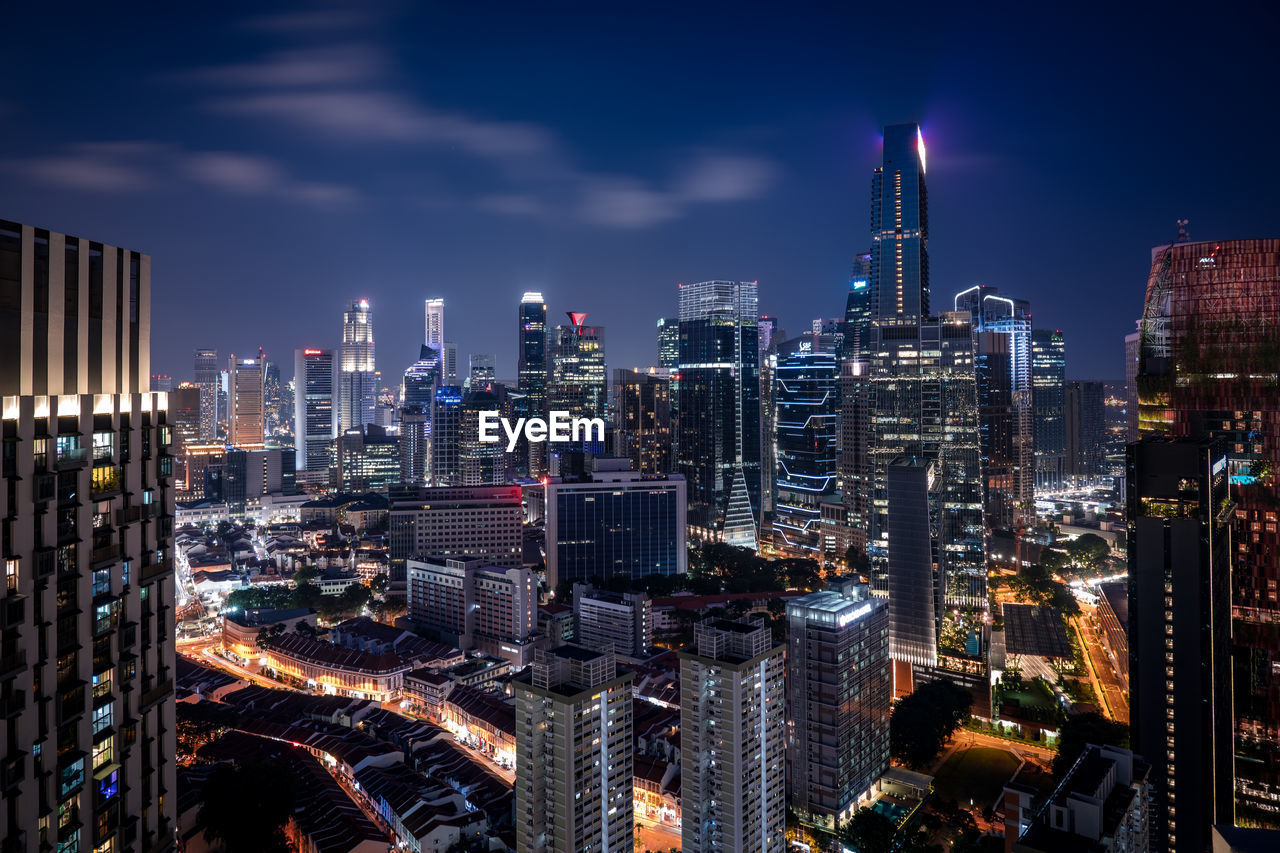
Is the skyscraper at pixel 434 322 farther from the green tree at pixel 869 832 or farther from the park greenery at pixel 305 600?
the green tree at pixel 869 832

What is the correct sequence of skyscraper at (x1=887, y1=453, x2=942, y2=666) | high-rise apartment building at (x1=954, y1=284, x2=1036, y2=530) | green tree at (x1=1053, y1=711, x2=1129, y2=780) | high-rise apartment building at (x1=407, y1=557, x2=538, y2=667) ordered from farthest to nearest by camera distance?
high-rise apartment building at (x1=954, y1=284, x2=1036, y2=530), high-rise apartment building at (x1=407, y1=557, x2=538, y2=667), skyscraper at (x1=887, y1=453, x2=942, y2=666), green tree at (x1=1053, y1=711, x2=1129, y2=780)

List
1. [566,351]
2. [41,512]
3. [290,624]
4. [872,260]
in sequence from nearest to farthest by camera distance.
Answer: [41,512], [290,624], [872,260], [566,351]

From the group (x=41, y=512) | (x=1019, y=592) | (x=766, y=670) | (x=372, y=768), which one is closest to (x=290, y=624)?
(x=372, y=768)

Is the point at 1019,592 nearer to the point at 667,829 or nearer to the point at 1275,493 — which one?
the point at 1275,493

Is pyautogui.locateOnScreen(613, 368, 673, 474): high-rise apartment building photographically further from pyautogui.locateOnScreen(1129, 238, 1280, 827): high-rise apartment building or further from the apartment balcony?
the apartment balcony

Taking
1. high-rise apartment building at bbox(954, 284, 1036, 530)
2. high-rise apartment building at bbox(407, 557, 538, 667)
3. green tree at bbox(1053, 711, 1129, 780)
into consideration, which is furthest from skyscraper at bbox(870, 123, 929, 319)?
green tree at bbox(1053, 711, 1129, 780)

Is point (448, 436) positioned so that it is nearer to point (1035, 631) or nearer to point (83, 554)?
point (1035, 631)

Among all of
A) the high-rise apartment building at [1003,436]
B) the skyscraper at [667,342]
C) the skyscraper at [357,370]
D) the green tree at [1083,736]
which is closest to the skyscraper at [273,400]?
the skyscraper at [357,370]
